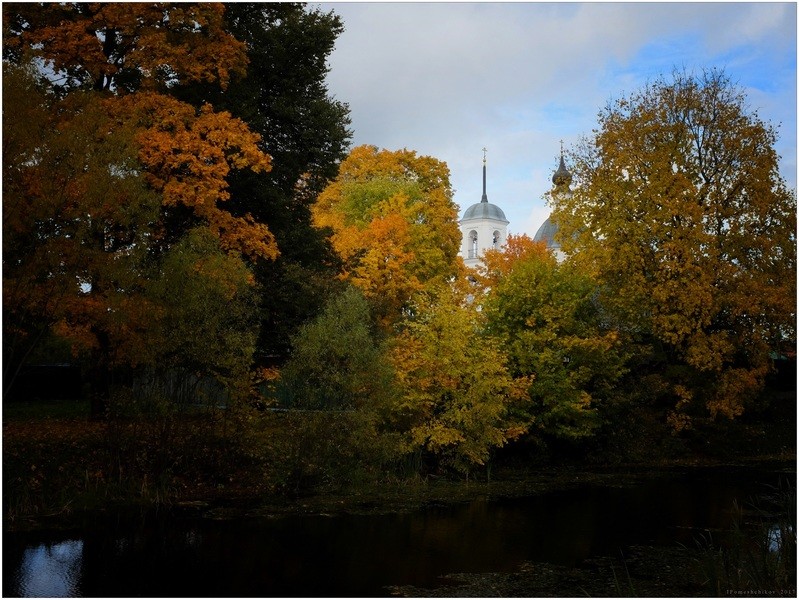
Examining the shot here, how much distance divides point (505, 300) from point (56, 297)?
580 inches

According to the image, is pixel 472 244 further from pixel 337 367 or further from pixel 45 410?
pixel 337 367

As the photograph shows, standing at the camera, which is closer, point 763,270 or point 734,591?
point 734,591

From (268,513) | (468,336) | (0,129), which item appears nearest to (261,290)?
(468,336)

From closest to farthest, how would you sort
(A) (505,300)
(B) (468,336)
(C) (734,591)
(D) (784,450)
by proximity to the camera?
(C) (734,591)
(B) (468,336)
(A) (505,300)
(D) (784,450)

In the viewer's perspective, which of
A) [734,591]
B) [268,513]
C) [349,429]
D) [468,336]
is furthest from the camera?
[468,336]

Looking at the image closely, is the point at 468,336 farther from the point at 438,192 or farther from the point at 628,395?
the point at 438,192

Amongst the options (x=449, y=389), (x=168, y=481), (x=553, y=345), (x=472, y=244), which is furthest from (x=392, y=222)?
(x=472, y=244)

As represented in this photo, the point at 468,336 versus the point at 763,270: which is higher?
the point at 763,270

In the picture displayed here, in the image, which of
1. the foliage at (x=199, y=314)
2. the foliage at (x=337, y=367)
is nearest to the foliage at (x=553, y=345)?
the foliage at (x=337, y=367)

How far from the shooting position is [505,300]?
85.5ft

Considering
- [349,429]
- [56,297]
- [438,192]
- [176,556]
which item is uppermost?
[438,192]

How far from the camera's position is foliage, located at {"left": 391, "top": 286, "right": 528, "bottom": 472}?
2170 centimetres

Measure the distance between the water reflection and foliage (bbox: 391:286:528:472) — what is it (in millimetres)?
9907

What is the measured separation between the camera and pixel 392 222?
3509 cm
